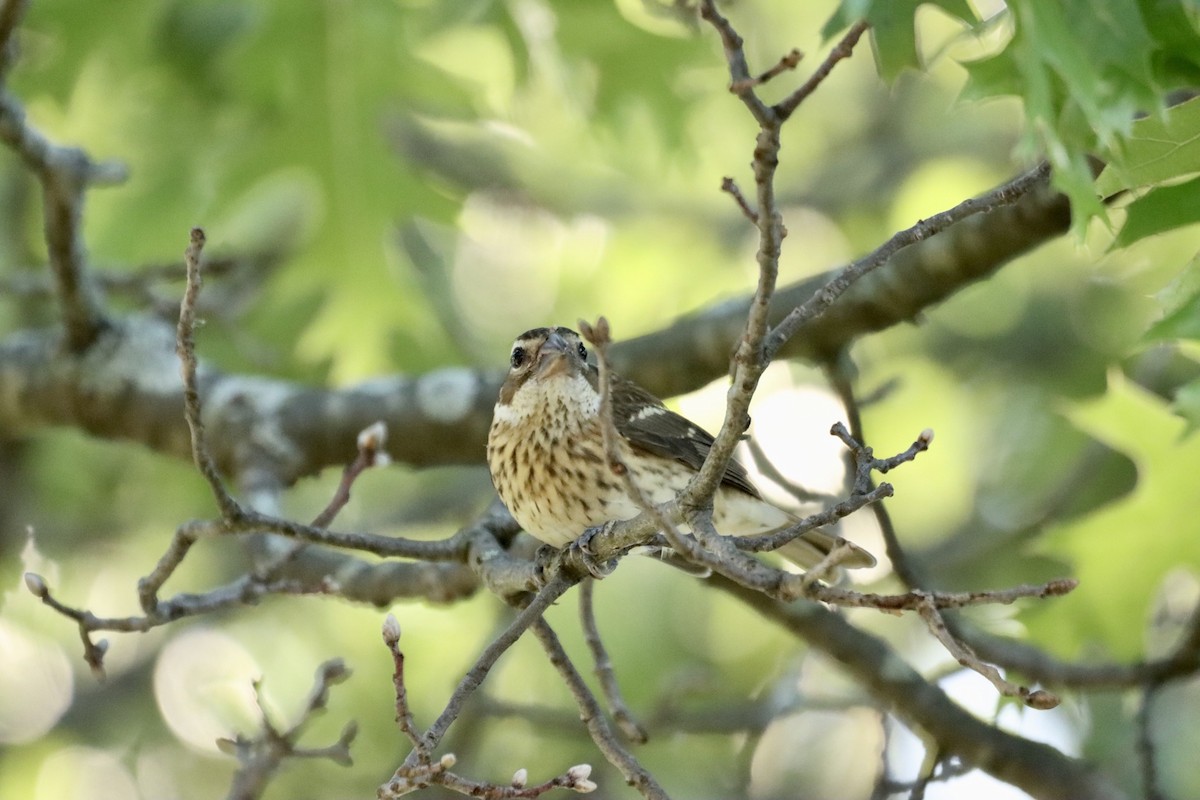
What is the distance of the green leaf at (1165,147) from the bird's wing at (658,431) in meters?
2.60

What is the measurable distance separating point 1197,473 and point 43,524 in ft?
20.4

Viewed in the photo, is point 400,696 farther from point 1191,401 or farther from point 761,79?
point 1191,401

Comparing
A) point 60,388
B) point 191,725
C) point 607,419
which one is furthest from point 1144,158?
point 191,725

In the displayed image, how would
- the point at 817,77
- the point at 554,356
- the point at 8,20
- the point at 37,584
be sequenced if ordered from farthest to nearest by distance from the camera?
the point at 554,356 < the point at 8,20 < the point at 37,584 < the point at 817,77

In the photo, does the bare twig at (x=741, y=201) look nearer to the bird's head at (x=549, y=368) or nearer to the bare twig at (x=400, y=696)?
the bare twig at (x=400, y=696)

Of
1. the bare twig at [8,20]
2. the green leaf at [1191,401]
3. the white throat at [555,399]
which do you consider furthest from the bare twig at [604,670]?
the bare twig at [8,20]

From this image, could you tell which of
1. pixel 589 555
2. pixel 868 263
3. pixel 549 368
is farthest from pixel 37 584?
pixel 868 263

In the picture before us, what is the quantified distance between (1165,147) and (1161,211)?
182 mm

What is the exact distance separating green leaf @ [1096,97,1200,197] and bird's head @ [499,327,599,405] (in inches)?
107

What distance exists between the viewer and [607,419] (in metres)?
2.63

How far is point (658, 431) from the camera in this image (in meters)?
5.65

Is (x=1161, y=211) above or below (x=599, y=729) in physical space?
above

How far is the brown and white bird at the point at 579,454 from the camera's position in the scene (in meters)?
5.07

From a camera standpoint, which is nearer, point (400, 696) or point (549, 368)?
point (400, 696)
